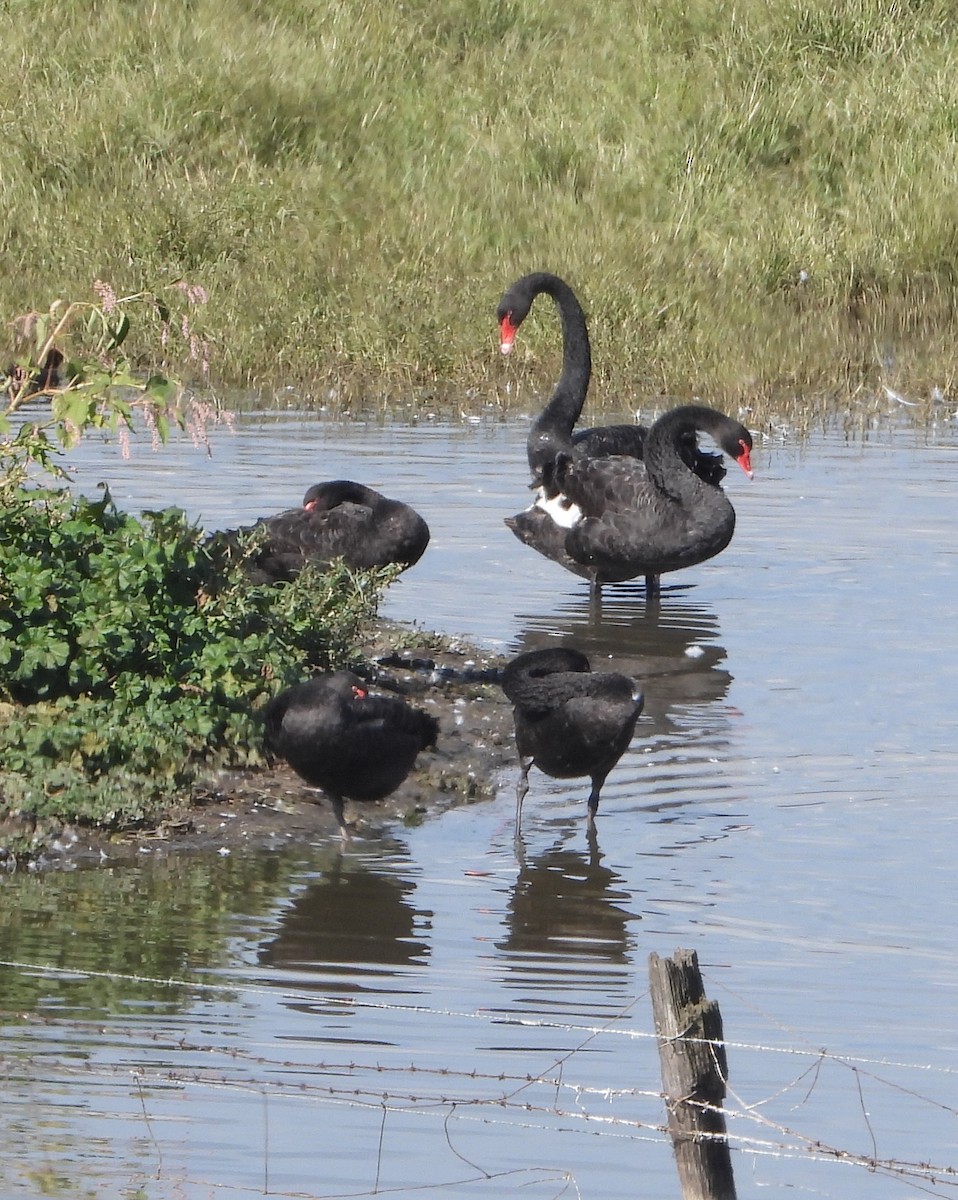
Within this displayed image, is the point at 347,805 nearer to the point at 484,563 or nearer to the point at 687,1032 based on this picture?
the point at 687,1032

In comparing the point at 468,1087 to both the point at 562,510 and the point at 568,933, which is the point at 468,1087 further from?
the point at 562,510

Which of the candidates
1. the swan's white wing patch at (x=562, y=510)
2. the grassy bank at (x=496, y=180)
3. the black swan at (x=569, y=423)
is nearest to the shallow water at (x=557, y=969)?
the swan's white wing patch at (x=562, y=510)

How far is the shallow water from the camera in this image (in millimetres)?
4297

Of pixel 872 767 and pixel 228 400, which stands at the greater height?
pixel 872 767

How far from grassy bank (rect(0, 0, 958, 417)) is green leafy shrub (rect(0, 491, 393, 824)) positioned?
944 centimetres

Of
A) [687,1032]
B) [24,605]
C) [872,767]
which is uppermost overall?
[687,1032]

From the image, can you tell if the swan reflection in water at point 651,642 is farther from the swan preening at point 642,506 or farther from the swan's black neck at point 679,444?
the swan's black neck at point 679,444

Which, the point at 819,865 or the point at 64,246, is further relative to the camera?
the point at 64,246

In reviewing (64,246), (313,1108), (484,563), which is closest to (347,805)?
(313,1108)

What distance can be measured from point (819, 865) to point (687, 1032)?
2.85 m

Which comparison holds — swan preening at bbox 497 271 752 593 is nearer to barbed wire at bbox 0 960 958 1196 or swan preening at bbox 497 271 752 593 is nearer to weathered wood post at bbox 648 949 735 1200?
barbed wire at bbox 0 960 958 1196

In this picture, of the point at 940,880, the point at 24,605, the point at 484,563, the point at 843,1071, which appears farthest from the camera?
the point at 484,563

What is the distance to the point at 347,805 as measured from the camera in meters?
7.14

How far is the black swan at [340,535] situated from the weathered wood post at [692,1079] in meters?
5.99
